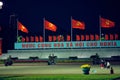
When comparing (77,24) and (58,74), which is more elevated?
(77,24)

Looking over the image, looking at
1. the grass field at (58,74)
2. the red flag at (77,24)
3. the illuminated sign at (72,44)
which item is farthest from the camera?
the illuminated sign at (72,44)

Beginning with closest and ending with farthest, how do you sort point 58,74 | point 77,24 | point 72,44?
point 58,74 → point 77,24 → point 72,44

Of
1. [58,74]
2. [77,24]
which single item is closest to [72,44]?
[77,24]

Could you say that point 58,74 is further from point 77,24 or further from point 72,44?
point 72,44

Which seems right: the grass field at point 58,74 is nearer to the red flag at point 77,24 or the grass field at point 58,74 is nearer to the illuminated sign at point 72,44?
the red flag at point 77,24

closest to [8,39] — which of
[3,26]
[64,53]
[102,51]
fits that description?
[3,26]

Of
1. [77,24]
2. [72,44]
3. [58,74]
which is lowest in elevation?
[58,74]

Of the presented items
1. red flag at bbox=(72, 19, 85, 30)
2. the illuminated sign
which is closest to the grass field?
red flag at bbox=(72, 19, 85, 30)

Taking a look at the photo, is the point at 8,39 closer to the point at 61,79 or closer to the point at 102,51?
the point at 102,51

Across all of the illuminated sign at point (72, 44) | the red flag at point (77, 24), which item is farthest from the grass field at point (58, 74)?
the illuminated sign at point (72, 44)

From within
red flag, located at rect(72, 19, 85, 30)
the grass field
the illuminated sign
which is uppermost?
red flag, located at rect(72, 19, 85, 30)

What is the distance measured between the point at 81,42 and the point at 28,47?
11.6m

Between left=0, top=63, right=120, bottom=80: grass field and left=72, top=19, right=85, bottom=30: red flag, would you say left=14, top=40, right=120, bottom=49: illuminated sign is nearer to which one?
left=72, top=19, right=85, bottom=30: red flag

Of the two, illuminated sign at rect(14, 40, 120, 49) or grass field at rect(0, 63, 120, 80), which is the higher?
illuminated sign at rect(14, 40, 120, 49)
